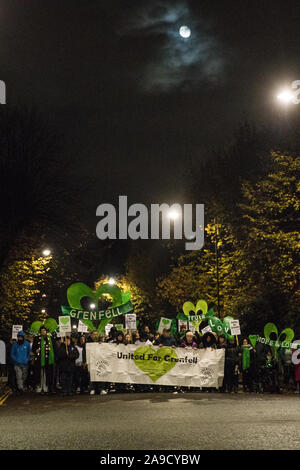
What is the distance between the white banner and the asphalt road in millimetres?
1047

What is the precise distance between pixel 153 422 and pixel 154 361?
22.6 feet

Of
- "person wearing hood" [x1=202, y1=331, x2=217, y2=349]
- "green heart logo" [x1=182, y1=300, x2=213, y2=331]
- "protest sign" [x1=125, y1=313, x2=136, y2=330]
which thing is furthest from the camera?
"green heart logo" [x1=182, y1=300, x2=213, y2=331]

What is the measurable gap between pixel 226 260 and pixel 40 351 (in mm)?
16379

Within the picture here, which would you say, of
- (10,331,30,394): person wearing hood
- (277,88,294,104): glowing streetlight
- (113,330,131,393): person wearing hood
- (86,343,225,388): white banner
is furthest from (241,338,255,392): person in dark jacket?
(277,88,294,104): glowing streetlight

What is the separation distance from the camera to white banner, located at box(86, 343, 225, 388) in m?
18.9

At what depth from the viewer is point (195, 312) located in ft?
94.0

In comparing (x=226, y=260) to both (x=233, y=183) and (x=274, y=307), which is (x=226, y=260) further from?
(x=233, y=183)

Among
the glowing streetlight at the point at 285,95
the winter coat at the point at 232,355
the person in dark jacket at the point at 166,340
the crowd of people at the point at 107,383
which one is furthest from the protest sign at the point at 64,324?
the glowing streetlight at the point at 285,95

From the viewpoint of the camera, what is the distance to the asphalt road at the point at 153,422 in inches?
377

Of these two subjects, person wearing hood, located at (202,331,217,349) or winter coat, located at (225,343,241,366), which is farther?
person wearing hood, located at (202,331,217,349)

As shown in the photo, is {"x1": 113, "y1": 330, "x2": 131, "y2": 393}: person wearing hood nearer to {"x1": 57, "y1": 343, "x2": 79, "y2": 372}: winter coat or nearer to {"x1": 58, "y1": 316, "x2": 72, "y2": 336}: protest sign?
{"x1": 57, "y1": 343, "x2": 79, "y2": 372}: winter coat

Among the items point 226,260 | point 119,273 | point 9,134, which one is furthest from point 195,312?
point 119,273

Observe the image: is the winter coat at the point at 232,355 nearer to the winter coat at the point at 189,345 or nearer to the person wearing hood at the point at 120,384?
the winter coat at the point at 189,345

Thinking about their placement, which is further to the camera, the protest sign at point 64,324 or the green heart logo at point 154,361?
the protest sign at point 64,324
